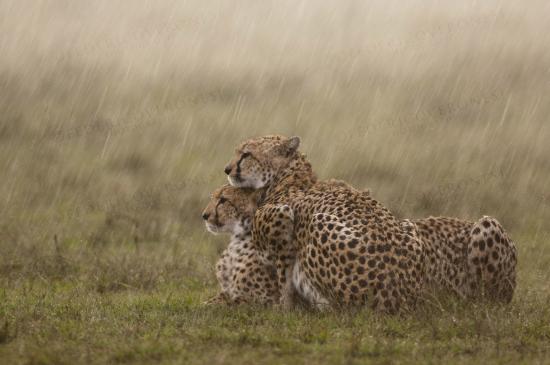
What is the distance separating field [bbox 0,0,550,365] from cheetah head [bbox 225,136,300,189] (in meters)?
0.92

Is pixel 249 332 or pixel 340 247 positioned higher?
pixel 340 247

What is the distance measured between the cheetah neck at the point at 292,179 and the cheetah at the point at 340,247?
10mm

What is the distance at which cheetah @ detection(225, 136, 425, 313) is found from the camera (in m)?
5.89

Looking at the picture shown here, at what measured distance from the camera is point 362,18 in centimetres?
2119

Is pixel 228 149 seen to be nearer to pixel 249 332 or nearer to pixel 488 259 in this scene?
pixel 488 259

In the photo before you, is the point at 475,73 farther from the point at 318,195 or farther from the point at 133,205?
the point at 318,195

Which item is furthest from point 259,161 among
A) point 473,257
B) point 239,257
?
point 473,257

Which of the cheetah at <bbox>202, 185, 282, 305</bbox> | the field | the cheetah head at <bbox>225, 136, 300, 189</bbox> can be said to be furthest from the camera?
the cheetah head at <bbox>225, 136, 300, 189</bbox>

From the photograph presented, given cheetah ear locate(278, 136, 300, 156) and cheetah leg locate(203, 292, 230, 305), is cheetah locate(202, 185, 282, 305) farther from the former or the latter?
cheetah ear locate(278, 136, 300, 156)

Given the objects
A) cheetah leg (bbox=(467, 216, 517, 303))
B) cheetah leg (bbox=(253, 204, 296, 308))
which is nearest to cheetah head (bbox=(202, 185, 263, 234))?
cheetah leg (bbox=(253, 204, 296, 308))

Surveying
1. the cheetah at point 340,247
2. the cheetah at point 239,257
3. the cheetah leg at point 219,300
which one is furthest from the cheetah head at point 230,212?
the cheetah leg at point 219,300

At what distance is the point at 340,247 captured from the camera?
19.3 feet

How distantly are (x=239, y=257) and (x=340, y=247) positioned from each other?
1018 mm

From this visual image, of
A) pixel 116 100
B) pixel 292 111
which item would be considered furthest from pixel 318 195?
pixel 116 100
